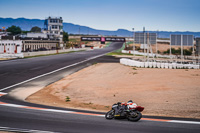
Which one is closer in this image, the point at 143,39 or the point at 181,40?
the point at 181,40

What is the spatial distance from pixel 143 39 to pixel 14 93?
33138 mm

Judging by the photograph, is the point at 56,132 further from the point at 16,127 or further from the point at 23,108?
the point at 23,108

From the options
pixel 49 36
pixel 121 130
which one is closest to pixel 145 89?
pixel 121 130

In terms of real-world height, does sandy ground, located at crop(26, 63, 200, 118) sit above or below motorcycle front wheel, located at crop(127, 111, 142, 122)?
below

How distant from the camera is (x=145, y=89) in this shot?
19.4 metres

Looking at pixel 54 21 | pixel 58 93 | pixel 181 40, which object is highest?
pixel 54 21

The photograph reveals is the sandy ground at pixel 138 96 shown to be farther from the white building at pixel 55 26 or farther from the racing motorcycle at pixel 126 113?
the white building at pixel 55 26

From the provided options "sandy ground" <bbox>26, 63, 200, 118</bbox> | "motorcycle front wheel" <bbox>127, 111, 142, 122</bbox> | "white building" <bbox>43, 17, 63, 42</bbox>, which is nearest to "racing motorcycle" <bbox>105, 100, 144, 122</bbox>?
"motorcycle front wheel" <bbox>127, 111, 142, 122</bbox>

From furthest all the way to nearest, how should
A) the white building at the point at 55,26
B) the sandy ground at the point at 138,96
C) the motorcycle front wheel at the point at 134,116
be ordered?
the white building at the point at 55,26
the sandy ground at the point at 138,96
the motorcycle front wheel at the point at 134,116

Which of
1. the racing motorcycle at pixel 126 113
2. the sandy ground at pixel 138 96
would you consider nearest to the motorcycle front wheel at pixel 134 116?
the racing motorcycle at pixel 126 113

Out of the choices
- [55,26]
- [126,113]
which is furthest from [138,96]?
[55,26]

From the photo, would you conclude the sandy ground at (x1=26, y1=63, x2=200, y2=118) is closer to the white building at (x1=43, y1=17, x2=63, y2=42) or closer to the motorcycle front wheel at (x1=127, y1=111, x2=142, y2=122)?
the motorcycle front wheel at (x1=127, y1=111, x2=142, y2=122)

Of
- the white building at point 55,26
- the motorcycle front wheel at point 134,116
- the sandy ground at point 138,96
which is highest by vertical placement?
the white building at point 55,26

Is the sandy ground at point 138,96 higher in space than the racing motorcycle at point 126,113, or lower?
lower
